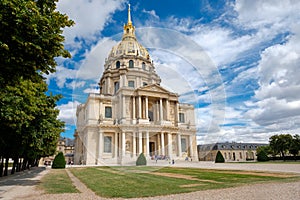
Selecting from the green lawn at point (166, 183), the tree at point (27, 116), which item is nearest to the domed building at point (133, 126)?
the tree at point (27, 116)

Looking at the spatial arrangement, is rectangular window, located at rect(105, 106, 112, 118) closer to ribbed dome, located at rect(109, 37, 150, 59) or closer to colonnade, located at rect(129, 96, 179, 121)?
colonnade, located at rect(129, 96, 179, 121)

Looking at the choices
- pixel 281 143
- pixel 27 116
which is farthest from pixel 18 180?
pixel 281 143

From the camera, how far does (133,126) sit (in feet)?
170

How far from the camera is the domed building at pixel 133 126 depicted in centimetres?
5116

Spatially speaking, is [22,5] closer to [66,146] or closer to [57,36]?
[57,36]

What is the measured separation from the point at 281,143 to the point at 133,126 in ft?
128

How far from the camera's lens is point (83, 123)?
5306 centimetres

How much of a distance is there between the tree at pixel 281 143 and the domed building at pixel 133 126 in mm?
20998

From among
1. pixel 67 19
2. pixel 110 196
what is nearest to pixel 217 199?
pixel 110 196

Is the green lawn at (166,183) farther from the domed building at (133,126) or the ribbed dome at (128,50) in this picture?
the ribbed dome at (128,50)

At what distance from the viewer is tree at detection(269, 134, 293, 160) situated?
57781mm

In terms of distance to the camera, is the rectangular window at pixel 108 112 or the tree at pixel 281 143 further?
the tree at pixel 281 143

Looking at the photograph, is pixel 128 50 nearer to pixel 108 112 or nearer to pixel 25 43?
pixel 108 112

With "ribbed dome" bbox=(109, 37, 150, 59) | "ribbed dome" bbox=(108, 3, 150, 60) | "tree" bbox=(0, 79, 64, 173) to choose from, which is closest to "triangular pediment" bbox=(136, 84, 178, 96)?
"ribbed dome" bbox=(108, 3, 150, 60)
